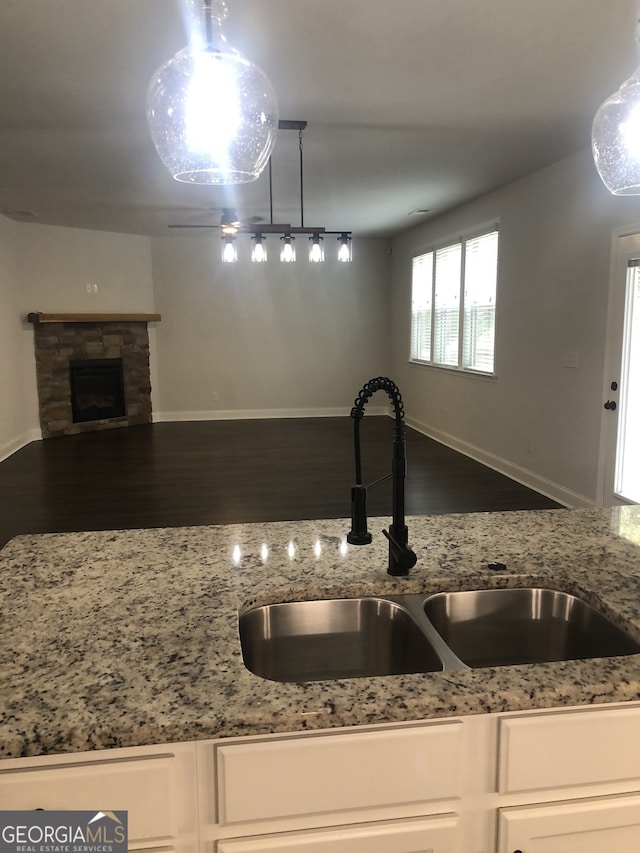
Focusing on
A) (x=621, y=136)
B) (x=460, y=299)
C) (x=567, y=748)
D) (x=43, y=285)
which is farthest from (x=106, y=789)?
(x=43, y=285)

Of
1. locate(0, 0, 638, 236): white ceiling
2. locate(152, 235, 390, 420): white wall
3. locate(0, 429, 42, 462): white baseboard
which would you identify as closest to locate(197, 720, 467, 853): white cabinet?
locate(0, 0, 638, 236): white ceiling

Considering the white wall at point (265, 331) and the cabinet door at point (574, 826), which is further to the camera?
the white wall at point (265, 331)

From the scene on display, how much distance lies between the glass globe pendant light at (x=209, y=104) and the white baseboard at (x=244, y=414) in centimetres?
848

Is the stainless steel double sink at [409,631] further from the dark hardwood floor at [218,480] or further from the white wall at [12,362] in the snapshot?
the white wall at [12,362]

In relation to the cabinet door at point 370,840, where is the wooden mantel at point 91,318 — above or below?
above

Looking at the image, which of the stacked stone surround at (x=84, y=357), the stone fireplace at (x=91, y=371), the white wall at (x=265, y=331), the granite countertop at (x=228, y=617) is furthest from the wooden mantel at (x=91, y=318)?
the granite countertop at (x=228, y=617)

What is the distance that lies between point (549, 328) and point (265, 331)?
208 inches

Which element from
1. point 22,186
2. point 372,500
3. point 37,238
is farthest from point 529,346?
point 37,238

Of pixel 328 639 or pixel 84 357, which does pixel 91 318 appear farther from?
pixel 328 639

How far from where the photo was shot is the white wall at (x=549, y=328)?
15.2 feet

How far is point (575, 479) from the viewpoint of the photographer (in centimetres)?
497

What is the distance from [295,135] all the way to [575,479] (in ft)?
10.7

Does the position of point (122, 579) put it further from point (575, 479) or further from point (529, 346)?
point (529, 346)

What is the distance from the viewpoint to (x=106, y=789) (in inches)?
39.2
